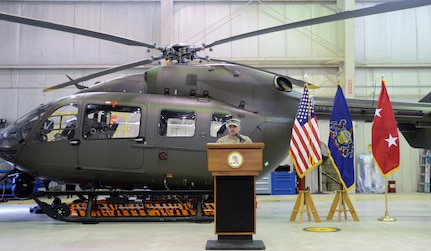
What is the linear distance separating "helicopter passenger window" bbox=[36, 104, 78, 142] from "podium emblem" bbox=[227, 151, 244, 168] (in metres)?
3.95

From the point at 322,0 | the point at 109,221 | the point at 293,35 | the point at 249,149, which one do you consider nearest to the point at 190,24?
the point at 293,35

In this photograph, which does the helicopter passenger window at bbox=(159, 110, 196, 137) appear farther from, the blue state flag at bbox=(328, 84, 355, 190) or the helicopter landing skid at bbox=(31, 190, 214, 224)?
the blue state flag at bbox=(328, 84, 355, 190)

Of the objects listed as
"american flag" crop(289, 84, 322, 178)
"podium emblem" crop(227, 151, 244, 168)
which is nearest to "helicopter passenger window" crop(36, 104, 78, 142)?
"podium emblem" crop(227, 151, 244, 168)

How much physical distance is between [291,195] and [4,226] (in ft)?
33.6

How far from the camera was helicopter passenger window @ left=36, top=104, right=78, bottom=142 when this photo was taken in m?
7.31

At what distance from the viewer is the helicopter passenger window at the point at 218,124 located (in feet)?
24.1

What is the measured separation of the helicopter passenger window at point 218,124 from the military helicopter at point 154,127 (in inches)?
0.8

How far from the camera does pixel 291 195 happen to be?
14.6 metres

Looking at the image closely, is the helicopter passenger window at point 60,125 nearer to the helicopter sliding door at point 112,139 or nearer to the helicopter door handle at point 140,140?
the helicopter sliding door at point 112,139

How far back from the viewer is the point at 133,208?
7160mm

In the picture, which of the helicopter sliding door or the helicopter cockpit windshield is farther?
the helicopter cockpit windshield

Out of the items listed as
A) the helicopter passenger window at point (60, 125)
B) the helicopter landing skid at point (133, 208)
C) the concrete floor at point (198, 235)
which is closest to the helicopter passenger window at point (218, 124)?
the helicopter landing skid at point (133, 208)

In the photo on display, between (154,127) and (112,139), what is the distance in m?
0.82

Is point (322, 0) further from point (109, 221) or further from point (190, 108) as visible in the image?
point (109, 221)
